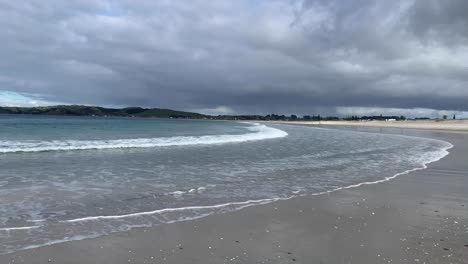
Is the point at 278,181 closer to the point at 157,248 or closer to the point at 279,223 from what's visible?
the point at 279,223

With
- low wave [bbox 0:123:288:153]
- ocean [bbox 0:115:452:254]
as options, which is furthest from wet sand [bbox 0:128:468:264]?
low wave [bbox 0:123:288:153]

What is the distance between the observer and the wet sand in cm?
534

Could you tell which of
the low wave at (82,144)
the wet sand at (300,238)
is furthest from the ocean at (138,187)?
the low wave at (82,144)

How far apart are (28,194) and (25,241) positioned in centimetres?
421

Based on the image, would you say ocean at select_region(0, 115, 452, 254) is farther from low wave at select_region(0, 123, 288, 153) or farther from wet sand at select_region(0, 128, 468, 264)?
low wave at select_region(0, 123, 288, 153)

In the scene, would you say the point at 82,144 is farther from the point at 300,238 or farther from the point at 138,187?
the point at 300,238

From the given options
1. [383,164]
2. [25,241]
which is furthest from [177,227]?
[383,164]

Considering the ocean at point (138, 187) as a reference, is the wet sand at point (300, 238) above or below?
above

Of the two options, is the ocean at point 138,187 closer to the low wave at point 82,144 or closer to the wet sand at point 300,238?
the wet sand at point 300,238

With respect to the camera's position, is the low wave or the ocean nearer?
the ocean

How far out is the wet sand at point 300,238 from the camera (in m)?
5.34

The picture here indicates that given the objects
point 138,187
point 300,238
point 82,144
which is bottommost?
point 82,144

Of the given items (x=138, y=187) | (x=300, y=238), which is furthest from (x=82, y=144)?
(x=300, y=238)

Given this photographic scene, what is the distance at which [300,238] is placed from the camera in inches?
247
